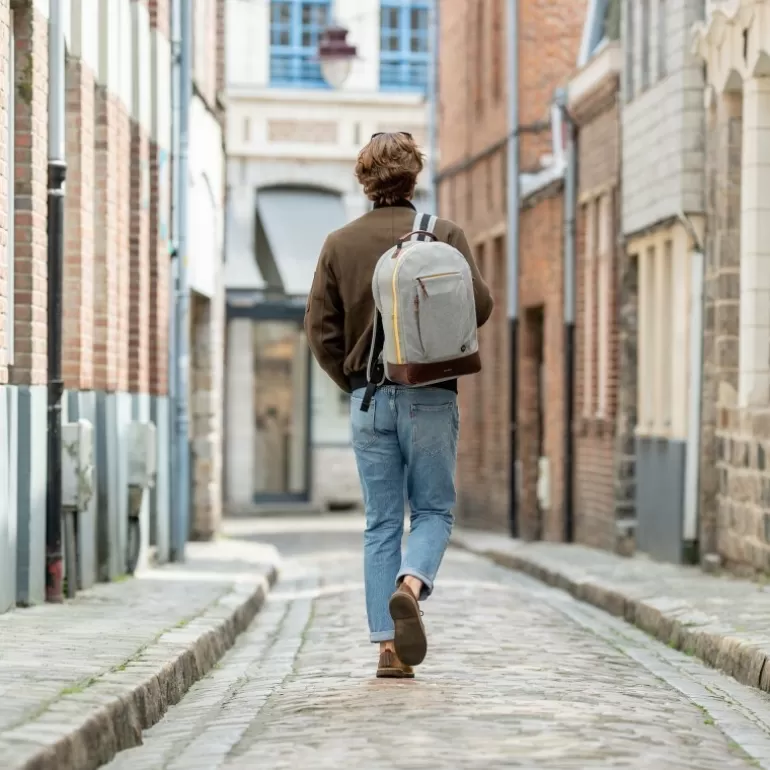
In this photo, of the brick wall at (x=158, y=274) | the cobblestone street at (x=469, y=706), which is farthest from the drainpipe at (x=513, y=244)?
the cobblestone street at (x=469, y=706)

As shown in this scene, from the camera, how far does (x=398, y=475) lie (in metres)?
7.84

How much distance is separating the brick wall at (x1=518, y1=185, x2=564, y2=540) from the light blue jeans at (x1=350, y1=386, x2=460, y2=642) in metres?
13.8

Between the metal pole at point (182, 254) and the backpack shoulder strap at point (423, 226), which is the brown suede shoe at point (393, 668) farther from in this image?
the metal pole at point (182, 254)

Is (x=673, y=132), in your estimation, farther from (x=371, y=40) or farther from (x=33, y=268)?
(x=371, y=40)

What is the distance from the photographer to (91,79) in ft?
41.3

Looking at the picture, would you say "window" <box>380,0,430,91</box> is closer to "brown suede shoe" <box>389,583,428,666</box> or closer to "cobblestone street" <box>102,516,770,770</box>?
"cobblestone street" <box>102,516,770,770</box>

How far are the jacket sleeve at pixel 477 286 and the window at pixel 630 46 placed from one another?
1073 cm

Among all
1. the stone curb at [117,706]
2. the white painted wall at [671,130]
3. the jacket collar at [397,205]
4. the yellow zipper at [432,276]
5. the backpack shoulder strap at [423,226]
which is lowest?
the stone curb at [117,706]

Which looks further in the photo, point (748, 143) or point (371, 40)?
point (371, 40)

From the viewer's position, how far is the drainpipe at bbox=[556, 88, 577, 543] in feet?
68.9

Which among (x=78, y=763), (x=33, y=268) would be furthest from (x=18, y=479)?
(x=78, y=763)

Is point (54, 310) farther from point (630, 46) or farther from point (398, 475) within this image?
point (630, 46)

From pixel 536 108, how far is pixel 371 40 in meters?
10.1

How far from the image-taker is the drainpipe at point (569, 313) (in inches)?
827
